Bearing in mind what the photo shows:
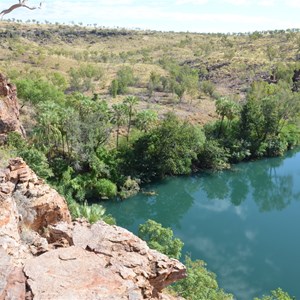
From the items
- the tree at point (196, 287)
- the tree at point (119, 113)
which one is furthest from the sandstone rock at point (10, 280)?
the tree at point (119, 113)

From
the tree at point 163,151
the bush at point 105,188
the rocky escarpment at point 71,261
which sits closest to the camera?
the rocky escarpment at point 71,261

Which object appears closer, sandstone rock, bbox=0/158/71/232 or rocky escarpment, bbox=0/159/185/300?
rocky escarpment, bbox=0/159/185/300

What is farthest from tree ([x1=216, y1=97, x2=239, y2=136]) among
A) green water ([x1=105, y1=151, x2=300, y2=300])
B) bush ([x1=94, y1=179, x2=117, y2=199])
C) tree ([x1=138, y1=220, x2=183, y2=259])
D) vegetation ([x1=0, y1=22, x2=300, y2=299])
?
tree ([x1=138, y1=220, x2=183, y2=259])

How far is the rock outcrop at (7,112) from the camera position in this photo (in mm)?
42216

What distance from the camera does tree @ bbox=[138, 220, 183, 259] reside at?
2567 cm

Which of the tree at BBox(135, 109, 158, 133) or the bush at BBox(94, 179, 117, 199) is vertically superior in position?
the tree at BBox(135, 109, 158, 133)

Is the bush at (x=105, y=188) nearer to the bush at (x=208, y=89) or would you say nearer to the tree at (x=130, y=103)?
the tree at (x=130, y=103)

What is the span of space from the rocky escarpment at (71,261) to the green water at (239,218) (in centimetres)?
1837

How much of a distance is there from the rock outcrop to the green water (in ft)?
42.9

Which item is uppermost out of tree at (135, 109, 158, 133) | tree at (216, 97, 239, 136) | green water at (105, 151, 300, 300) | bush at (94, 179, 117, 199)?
tree at (216, 97, 239, 136)

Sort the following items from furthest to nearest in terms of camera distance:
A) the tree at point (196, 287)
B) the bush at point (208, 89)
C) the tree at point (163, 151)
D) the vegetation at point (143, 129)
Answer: the bush at point (208, 89) → the tree at point (163, 151) → the vegetation at point (143, 129) → the tree at point (196, 287)

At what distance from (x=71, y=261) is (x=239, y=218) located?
113ft

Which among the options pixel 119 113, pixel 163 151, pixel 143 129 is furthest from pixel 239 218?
pixel 119 113

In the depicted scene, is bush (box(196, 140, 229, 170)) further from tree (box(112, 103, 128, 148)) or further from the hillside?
the hillside
